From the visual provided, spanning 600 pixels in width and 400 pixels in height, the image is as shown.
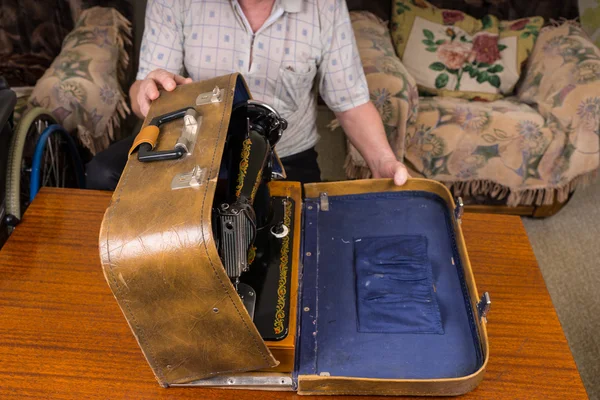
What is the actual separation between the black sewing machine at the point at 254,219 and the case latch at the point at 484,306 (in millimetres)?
349

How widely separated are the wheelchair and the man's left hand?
2.90ft

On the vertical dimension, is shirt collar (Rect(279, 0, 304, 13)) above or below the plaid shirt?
above

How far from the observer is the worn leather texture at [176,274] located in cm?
74

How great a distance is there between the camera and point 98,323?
3.23ft

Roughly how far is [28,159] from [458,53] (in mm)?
1813

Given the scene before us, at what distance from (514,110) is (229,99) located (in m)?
1.52

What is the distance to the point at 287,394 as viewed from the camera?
0.89 m

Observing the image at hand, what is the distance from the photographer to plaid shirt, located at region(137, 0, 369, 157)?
4.42 feet

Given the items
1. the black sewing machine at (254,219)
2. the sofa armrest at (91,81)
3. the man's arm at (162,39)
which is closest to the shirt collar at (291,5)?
the man's arm at (162,39)

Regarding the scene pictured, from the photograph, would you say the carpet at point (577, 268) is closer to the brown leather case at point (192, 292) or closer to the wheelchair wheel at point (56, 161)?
the brown leather case at point (192, 292)

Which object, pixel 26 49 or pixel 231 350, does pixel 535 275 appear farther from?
pixel 26 49

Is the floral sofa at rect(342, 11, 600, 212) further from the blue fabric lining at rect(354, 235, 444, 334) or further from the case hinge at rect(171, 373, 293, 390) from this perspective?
the case hinge at rect(171, 373, 293, 390)

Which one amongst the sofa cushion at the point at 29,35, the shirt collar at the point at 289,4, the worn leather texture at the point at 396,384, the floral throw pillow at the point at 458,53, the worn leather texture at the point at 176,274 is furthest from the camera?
the floral throw pillow at the point at 458,53

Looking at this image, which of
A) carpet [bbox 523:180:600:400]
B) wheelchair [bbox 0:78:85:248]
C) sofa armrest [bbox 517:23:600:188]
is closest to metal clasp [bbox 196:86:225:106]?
wheelchair [bbox 0:78:85:248]
